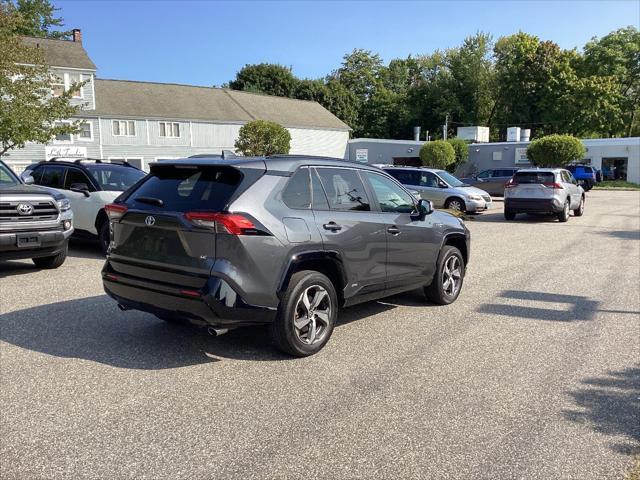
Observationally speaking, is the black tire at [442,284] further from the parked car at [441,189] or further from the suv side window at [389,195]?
the parked car at [441,189]

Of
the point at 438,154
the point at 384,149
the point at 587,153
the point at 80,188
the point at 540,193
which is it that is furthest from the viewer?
the point at 384,149

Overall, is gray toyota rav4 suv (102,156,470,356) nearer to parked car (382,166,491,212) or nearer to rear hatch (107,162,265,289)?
rear hatch (107,162,265,289)

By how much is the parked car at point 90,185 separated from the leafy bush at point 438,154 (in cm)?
3216

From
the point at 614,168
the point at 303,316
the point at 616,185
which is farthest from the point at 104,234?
the point at 614,168

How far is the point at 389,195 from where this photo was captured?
6.27 metres

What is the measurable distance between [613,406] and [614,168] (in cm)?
4648

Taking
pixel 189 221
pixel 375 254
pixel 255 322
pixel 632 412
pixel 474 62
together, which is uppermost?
pixel 474 62

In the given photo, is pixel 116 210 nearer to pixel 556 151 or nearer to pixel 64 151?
pixel 556 151

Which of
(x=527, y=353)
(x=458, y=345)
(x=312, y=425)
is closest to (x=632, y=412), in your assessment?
(x=527, y=353)

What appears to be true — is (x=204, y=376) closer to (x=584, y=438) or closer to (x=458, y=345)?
(x=458, y=345)

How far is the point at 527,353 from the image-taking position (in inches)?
209

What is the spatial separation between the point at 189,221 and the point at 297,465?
2193mm

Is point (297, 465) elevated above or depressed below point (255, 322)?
below

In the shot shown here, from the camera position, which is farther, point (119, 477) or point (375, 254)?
point (375, 254)
